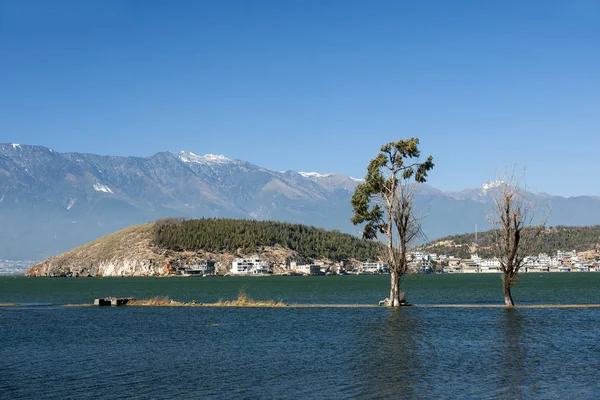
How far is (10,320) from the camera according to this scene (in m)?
66.2

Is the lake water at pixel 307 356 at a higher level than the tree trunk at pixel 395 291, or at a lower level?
lower

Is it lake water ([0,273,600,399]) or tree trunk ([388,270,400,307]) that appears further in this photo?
tree trunk ([388,270,400,307])

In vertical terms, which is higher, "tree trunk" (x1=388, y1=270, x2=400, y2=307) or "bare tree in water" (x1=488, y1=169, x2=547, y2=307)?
"bare tree in water" (x1=488, y1=169, x2=547, y2=307)

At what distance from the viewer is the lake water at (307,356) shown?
31.2 metres

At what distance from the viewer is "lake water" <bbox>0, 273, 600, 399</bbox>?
102ft

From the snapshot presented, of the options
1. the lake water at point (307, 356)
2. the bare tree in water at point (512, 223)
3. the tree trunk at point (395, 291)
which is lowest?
the lake water at point (307, 356)

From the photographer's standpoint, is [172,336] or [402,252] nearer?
[172,336]

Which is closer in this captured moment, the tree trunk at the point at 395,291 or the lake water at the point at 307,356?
the lake water at the point at 307,356

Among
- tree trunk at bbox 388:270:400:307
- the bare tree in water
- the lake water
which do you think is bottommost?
the lake water

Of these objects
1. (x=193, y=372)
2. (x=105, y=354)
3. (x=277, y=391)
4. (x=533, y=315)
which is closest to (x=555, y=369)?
(x=277, y=391)

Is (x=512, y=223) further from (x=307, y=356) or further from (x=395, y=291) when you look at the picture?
(x=307, y=356)

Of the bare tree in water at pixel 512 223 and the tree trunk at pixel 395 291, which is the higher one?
the bare tree in water at pixel 512 223

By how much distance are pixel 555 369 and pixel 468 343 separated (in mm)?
10084

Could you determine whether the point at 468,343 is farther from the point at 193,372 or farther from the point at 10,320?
the point at 10,320
